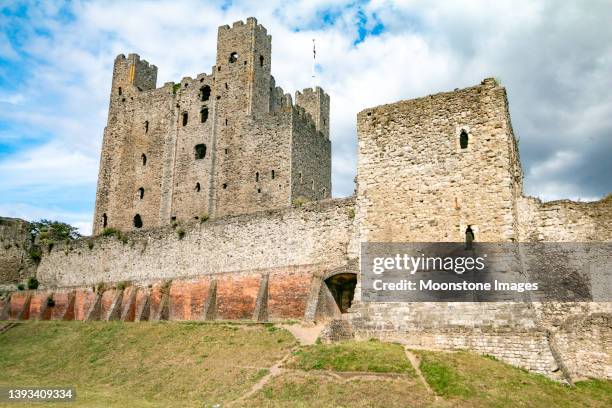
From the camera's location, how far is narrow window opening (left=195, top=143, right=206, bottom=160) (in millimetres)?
40625

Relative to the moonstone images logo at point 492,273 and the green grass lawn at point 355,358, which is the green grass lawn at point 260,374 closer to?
the green grass lawn at point 355,358

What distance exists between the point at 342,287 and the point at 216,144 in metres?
20.1

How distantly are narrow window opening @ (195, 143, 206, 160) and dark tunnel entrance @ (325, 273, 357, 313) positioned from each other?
2079 cm

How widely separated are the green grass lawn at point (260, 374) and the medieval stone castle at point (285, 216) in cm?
136

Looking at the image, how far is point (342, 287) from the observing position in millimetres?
22906

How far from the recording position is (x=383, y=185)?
19.2 metres

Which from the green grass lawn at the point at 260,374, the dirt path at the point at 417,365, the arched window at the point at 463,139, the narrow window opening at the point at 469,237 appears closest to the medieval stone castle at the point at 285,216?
the arched window at the point at 463,139

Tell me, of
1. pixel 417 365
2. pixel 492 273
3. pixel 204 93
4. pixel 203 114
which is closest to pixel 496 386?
pixel 417 365

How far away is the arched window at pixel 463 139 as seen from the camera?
18234mm

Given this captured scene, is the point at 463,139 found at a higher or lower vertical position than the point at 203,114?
lower

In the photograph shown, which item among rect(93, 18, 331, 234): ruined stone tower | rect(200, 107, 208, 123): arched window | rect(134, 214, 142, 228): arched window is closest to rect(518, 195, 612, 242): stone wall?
rect(93, 18, 331, 234): ruined stone tower

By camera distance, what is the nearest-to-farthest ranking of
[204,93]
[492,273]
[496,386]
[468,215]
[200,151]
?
1. [496,386]
2. [492,273]
3. [468,215]
4. [200,151]
5. [204,93]

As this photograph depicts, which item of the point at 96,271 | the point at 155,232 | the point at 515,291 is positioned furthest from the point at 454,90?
the point at 96,271

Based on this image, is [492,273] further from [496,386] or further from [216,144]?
[216,144]
